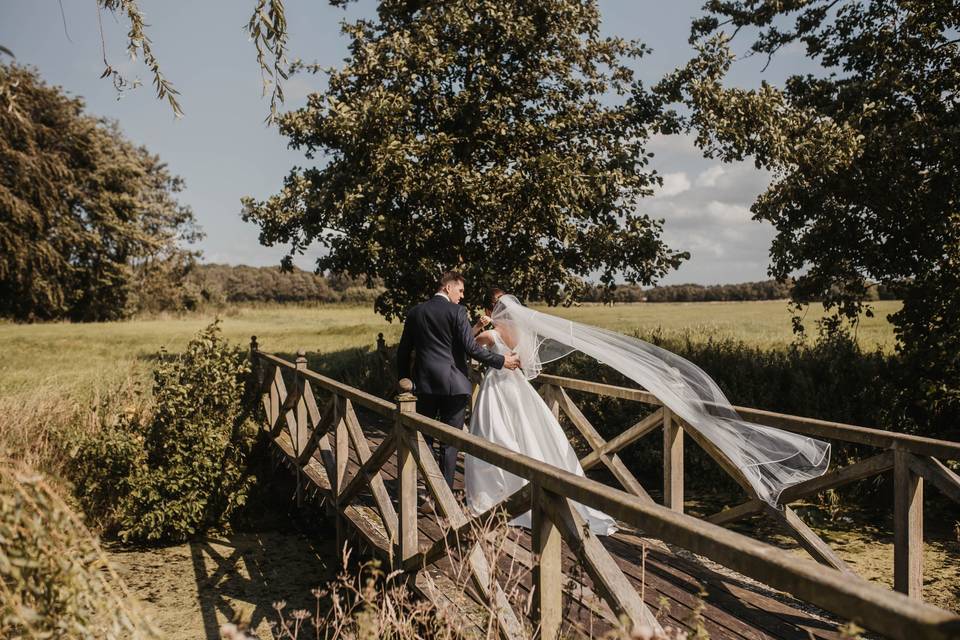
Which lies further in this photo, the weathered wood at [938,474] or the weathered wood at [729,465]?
the weathered wood at [729,465]

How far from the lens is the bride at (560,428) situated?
5.12 meters

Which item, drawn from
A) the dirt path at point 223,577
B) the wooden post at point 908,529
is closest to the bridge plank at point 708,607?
the wooden post at point 908,529

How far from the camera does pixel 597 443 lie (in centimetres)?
718

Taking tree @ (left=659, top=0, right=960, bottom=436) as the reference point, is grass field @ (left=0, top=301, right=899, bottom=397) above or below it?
below

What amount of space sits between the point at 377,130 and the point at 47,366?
1246 centimetres

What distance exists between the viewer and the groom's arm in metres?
→ 5.99

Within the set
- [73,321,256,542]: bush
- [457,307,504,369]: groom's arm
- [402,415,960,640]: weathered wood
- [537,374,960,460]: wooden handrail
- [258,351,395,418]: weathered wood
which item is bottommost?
[73,321,256,542]: bush

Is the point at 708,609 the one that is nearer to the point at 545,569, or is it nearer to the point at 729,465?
the point at 729,465

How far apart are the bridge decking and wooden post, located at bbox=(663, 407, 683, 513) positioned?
21.5 inches

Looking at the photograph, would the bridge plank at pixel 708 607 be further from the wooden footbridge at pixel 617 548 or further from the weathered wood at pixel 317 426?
the weathered wood at pixel 317 426

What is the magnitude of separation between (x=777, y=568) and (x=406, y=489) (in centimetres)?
318

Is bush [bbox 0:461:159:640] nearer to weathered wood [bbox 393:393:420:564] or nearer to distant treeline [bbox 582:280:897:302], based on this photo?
weathered wood [bbox 393:393:420:564]

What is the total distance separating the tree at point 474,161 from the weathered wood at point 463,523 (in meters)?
6.35

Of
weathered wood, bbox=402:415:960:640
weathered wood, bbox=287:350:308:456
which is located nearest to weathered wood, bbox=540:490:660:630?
weathered wood, bbox=402:415:960:640
